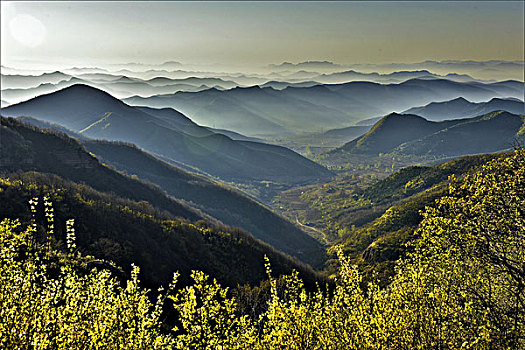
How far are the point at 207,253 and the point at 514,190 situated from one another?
60740 mm

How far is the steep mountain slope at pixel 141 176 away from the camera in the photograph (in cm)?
9764

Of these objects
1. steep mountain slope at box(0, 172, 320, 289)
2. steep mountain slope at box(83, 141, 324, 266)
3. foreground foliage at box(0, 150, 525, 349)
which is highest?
foreground foliage at box(0, 150, 525, 349)

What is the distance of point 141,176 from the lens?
16438cm

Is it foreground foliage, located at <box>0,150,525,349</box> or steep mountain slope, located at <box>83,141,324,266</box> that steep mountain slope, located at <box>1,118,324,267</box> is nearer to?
steep mountain slope, located at <box>83,141,324,266</box>

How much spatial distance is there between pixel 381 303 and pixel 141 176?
164 m

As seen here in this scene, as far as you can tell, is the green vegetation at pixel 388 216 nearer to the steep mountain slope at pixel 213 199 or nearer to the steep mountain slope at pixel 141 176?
the steep mountain slope at pixel 213 199

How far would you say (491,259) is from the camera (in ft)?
49.4

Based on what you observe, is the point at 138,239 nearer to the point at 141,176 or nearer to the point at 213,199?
the point at 213,199

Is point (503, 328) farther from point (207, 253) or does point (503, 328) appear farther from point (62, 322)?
point (207, 253)

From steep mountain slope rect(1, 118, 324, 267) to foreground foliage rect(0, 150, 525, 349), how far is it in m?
93.5

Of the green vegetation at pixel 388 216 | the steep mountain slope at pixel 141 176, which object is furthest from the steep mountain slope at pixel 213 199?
the green vegetation at pixel 388 216

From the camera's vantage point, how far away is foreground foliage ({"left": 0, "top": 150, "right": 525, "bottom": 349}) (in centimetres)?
1098

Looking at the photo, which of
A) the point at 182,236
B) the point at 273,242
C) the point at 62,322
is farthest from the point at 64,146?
the point at 62,322

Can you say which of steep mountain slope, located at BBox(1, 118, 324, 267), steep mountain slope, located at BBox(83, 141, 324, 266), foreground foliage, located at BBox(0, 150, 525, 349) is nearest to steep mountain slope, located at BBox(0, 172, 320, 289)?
steep mountain slope, located at BBox(1, 118, 324, 267)
